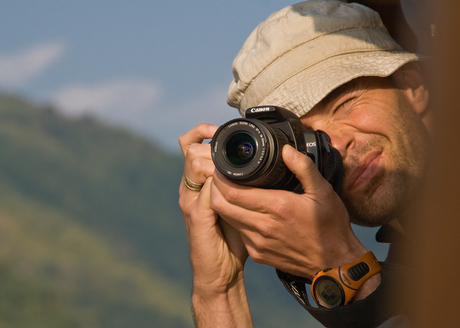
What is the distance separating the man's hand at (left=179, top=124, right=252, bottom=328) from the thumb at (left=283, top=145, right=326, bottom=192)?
0.39 m

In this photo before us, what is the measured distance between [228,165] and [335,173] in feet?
1.30

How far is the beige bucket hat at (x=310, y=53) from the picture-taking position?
5.90 ft

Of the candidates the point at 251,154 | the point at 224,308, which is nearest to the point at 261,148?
the point at 251,154

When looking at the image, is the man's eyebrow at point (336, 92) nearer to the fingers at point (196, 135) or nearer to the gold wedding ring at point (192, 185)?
the fingers at point (196, 135)

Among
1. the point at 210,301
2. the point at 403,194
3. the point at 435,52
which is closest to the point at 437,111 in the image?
the point at 435,52

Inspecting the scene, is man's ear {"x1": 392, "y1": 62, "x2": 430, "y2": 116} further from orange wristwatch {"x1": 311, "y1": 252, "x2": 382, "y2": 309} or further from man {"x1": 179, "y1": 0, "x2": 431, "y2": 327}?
orange wristwatch {"x1": 311, "y1": 252, "x2": 382, "y2": 309}

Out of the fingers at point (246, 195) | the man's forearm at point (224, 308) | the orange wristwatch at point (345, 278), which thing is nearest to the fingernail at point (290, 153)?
the fingers at point (246, 195)

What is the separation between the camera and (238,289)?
74.4 inches

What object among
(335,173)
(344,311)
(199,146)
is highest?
(199,146)

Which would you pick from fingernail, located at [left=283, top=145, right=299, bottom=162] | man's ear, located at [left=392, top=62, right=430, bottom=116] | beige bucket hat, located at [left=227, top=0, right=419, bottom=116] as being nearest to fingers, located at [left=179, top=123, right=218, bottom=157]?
beige bucket hat, located at [left=227, top=0, right=419, bottom=116]

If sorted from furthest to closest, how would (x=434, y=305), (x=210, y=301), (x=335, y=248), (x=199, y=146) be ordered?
(x=210, y=301), (x=199, y=146), (x=335, y=248), (x=434, y=305)

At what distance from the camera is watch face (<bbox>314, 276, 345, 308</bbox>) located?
1.41m

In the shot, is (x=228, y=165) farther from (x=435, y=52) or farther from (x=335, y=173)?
(x=435, y=52)

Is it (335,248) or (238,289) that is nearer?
(335,248)
